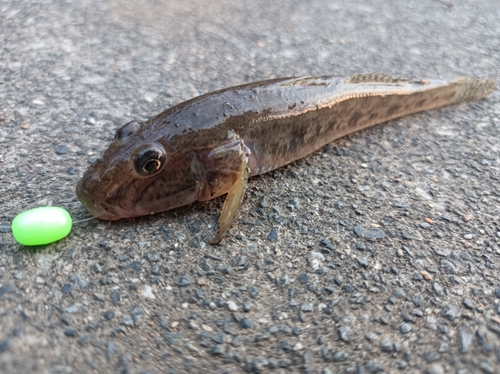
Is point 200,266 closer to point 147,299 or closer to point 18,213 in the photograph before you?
point 147,299

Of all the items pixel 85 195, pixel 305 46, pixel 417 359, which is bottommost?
pixel 305 46

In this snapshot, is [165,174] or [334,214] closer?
[165,174]

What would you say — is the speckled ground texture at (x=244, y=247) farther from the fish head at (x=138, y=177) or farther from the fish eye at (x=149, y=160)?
the fish eye at (x=149, y=160)

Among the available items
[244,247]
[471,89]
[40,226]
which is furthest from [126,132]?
[471,89]

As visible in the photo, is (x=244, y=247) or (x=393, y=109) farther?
(x=393, y=109)

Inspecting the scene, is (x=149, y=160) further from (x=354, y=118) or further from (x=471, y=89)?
(x=471, y=89)

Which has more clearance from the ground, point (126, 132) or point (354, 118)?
point (126, 132)

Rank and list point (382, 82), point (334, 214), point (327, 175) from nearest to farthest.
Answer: point (334, 214)
point (327, 175)
point (382, 82)

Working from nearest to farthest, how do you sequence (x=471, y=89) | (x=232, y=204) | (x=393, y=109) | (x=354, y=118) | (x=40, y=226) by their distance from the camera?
(x=40, y=226) → (x=232, y=204) → (x=354, y=118) → (x=393, y=109) → (x=471, y=89)

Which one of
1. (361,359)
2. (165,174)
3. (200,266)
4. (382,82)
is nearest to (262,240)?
(200,266)
